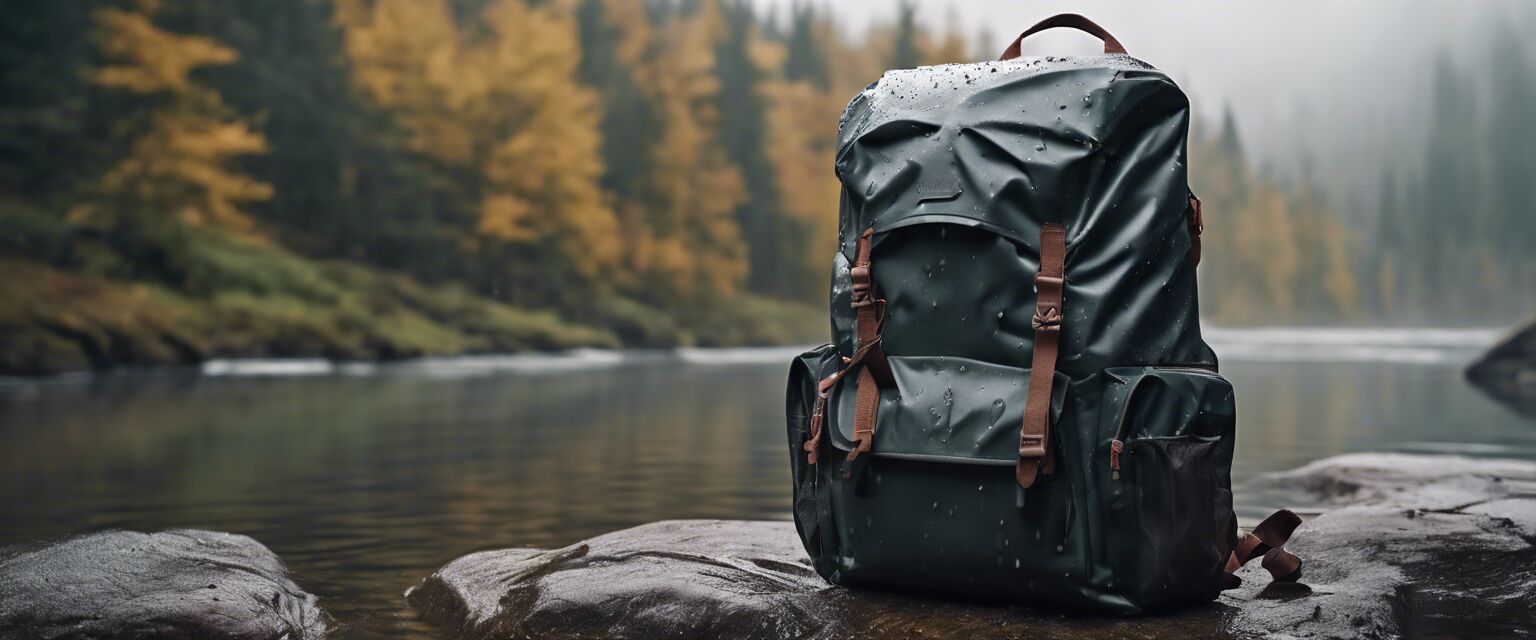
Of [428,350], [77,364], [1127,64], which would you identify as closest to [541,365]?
[428,350]

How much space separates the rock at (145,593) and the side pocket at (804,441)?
1.10m

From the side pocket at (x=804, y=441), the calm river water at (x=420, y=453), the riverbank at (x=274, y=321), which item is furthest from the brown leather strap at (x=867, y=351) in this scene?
the riverbank at (x=274, y=321)

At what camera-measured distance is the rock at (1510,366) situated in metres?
15.0

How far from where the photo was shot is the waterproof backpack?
2580mm

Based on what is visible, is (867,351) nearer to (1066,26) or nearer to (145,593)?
(1066,26)

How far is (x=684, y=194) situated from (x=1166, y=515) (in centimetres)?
3182

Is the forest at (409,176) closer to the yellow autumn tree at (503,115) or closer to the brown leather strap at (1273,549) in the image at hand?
the yellow autumn tree at (503,115)

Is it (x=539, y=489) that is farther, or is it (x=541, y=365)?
(x=541, y=365)

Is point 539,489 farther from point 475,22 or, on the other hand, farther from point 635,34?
point 635,34

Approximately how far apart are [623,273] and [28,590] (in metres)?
29.5

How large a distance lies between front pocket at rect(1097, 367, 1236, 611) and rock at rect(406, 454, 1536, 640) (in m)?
0.10

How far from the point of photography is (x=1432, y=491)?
4.83 m

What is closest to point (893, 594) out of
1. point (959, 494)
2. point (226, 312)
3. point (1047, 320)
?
point (959, 494)

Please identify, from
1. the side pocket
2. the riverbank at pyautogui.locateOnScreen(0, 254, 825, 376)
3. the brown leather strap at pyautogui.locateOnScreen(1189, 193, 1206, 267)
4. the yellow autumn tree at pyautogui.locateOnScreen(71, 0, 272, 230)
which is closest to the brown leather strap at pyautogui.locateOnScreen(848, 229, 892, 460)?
the side pocket
